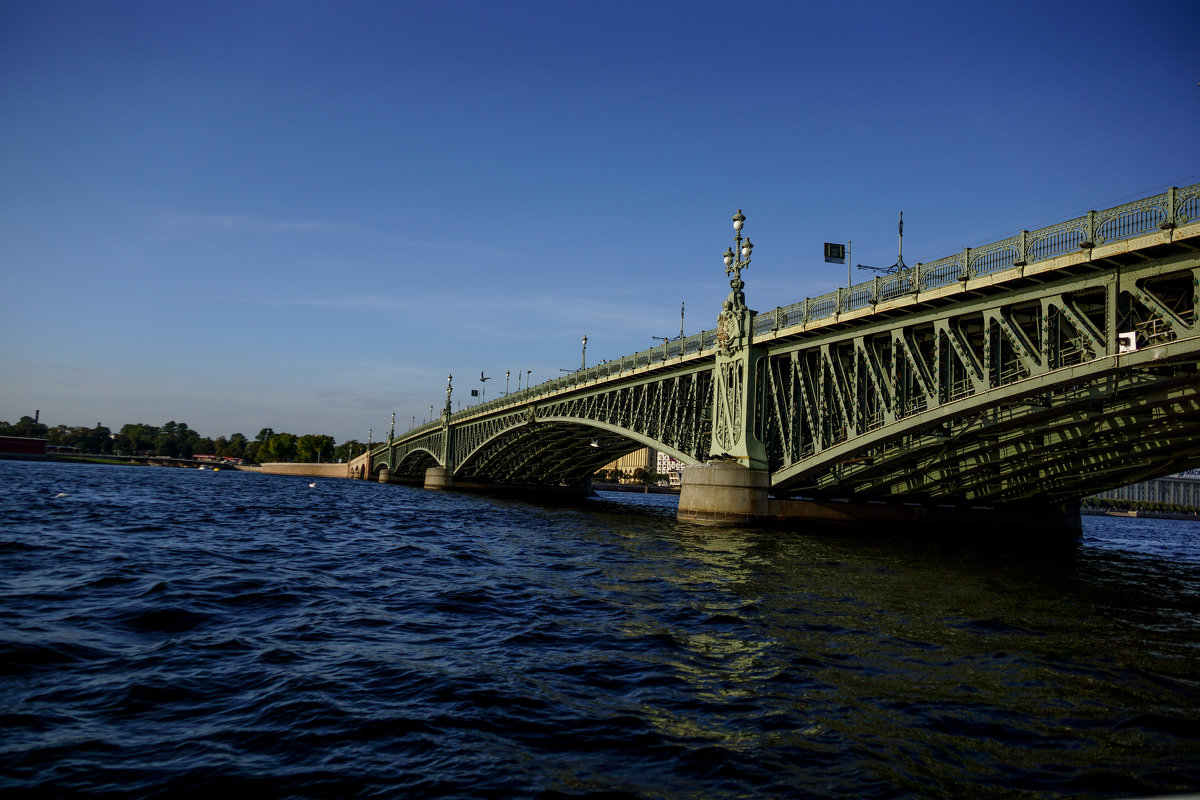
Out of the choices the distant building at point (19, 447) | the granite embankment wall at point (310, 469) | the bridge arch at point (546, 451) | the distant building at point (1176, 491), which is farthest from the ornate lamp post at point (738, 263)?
the distant building at point (19, 447)

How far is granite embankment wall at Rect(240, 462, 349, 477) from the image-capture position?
146000mm

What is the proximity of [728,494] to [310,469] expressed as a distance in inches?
5424

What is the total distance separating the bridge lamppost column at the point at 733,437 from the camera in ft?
109

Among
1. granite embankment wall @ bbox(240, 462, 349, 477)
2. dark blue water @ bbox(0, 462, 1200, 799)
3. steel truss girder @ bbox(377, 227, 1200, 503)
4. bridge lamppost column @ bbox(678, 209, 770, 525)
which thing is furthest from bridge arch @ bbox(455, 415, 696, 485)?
granite embankment wall @ bbox(240, 462, 349, 477)

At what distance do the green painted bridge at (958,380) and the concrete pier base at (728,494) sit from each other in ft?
0.30

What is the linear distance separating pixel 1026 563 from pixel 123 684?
81.1 feet

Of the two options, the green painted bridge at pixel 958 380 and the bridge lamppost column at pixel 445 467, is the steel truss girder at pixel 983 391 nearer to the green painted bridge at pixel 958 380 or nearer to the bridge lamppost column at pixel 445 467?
the green painted bridge at pixel 958 380

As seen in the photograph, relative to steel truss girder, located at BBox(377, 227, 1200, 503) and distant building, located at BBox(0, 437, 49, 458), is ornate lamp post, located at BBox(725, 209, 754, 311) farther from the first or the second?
distant building, located at BBox(0, 437, 49, 458)

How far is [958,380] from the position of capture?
98.5ft

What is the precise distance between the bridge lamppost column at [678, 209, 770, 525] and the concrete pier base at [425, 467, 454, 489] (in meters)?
53.3

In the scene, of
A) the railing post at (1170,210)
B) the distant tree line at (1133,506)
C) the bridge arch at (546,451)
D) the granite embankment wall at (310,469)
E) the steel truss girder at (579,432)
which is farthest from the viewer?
the granite embankment wall at (310,469)

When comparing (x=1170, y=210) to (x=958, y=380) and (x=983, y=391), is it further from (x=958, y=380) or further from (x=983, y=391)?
(x=958, y=380)

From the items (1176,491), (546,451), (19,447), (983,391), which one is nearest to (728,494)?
(983,391)

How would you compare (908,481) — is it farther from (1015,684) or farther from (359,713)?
(359,713)
